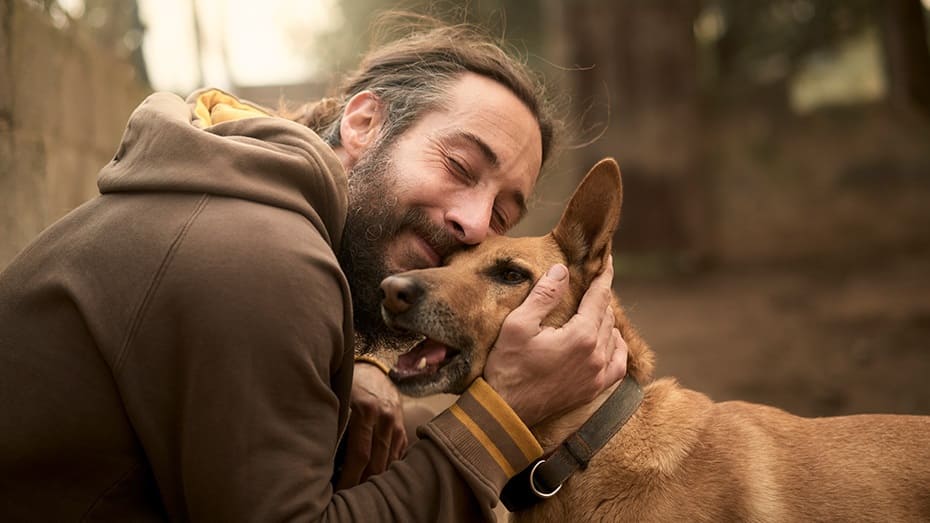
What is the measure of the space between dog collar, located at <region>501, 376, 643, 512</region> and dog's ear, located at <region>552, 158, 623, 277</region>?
473mm

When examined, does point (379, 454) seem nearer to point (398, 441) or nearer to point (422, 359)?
point (398, 441)

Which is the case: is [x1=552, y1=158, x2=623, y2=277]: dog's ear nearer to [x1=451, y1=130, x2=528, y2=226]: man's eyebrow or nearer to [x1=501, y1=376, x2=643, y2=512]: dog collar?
[x1=451, y1=130, x2=528, y2=226]: man's eyebrow

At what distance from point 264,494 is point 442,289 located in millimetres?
912

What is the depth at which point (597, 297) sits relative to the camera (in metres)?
2.53

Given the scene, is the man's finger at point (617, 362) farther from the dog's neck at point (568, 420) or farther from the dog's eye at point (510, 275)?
the dog's eye at point (510, 275)

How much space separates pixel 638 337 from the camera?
2.81 metres

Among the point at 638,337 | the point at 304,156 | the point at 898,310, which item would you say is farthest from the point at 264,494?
the point at 898,310

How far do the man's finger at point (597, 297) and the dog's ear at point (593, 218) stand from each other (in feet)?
0.19

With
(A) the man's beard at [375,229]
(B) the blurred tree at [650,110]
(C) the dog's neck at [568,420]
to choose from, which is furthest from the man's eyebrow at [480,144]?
(B) the blurred tree at [650,110]

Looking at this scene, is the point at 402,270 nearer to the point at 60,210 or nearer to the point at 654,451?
the point at 654,451

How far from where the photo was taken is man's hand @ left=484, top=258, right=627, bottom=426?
7.47 ft

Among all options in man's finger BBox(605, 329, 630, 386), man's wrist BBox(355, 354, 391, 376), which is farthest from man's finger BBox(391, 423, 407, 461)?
man's finger BBox(605, 329, 630, 386)

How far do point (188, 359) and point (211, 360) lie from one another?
6 cm

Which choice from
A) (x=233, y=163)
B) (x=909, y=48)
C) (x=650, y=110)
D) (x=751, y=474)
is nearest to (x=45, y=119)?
(x=233, y=163)
